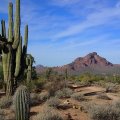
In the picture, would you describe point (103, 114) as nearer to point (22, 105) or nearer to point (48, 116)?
point (48, 116)

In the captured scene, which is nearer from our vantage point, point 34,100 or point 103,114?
point 103,114

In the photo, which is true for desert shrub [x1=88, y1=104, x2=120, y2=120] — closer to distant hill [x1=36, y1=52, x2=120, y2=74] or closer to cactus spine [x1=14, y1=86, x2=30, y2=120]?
cactus spine [x1=14, y1=86, x2=30, y2=120]

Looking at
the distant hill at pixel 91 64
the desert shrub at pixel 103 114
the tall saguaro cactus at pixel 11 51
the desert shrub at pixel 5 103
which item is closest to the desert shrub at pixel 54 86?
the tall saguaro cactus at pixel 11 51

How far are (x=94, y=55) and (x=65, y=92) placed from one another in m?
149

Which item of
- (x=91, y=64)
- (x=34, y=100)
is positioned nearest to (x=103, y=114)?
(x=34, y=100)

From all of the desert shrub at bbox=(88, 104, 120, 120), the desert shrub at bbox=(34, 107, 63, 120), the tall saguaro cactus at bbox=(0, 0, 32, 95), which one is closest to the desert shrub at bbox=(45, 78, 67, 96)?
the tall saguaro cactus at bbox=(0, 0, 32, 95)

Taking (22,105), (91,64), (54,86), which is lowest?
(22,105)

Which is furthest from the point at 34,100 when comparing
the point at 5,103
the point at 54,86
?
the point at 54,86

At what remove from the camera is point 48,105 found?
17.9 meters

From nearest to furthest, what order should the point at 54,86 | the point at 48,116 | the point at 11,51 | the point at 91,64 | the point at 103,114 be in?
the point at 48,116 < the point at 103,114 < the point at 11,51 < the point at 54,86 < the point at 91,64

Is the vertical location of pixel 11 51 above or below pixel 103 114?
above

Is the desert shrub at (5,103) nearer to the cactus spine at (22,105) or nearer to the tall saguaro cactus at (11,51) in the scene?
the tall saguaro cactus at (11,51)

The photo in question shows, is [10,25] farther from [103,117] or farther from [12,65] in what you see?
[103,117]

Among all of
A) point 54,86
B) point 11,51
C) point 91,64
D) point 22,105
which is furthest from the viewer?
point 91,64
